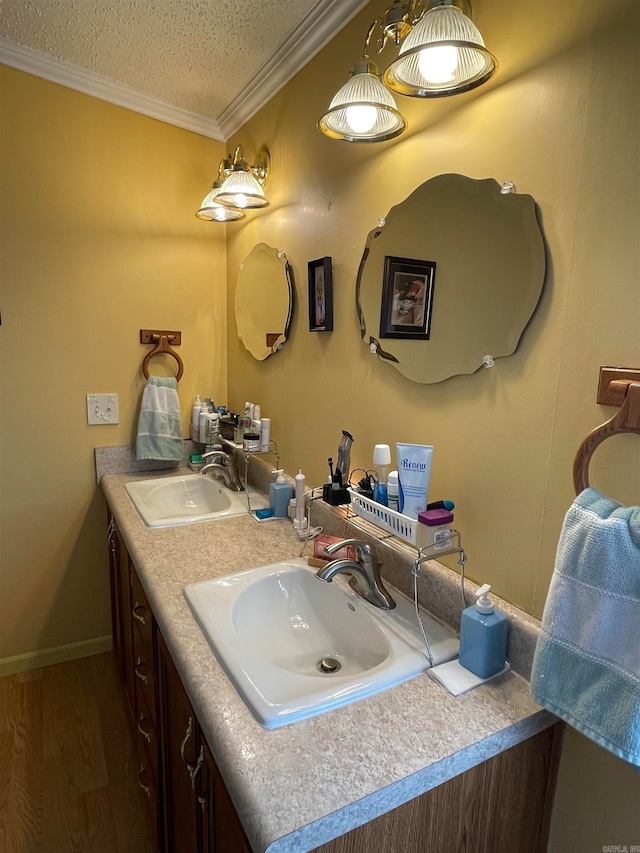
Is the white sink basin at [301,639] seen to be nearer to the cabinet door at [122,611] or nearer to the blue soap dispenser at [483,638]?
the blue soap dispenser at [483,638]

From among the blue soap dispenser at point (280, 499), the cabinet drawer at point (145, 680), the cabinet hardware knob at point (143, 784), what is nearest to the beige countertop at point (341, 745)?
the cabinet drawer at point (145, 680)

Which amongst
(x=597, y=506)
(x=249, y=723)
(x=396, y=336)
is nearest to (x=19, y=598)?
(x=249, y=723)

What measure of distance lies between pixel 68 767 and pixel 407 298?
6.07ft

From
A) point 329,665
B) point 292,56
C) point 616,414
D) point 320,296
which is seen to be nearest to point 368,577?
point 329,665

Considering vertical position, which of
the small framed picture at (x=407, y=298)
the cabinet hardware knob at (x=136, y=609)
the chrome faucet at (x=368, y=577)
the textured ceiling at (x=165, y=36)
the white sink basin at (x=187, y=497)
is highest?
the textured ceiling at (x=165, y=36)

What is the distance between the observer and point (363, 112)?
1.08 metres

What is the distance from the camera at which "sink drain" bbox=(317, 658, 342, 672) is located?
1.04 meters

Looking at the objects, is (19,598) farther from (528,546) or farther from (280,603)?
(528,546)

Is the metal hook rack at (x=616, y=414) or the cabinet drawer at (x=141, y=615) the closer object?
the metal hook rack at (x=616, y=414)

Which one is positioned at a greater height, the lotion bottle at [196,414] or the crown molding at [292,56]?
the crown molding at [292,56]

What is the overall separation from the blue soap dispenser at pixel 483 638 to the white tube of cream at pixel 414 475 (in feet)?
0.69

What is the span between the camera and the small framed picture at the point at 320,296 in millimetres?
1440

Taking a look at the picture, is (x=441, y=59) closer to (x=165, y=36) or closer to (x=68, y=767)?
(x=165, y=36)

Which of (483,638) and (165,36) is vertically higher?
(165,36)
